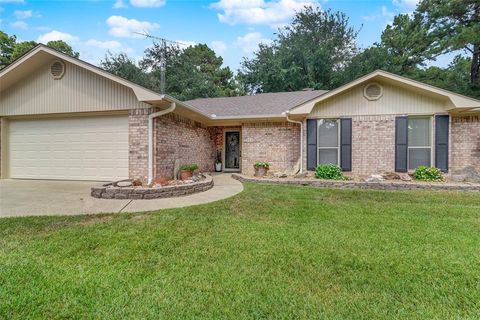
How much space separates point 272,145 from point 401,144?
4.40 m

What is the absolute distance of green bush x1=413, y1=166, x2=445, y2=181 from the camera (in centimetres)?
800

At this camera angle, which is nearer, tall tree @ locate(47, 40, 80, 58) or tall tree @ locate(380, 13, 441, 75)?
tall tree @ locate(380, 13, 441, 75)

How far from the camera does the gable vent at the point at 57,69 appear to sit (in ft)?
26.2

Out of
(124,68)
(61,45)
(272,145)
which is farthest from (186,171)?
(61,45)

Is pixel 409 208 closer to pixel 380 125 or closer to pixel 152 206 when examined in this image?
pixel 380 125

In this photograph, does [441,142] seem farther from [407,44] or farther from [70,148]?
[407,44]

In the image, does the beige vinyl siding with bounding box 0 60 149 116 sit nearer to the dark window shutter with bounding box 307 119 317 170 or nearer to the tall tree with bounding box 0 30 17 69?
the dark window shutter with bounding box 307 119 317 170

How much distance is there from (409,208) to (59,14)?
1310 centimetres

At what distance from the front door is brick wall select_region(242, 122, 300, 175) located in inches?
60.5

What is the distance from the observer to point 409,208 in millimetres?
5293

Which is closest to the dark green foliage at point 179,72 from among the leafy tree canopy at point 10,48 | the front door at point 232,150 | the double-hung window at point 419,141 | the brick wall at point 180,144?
the leafy tree canopy at point 10,48

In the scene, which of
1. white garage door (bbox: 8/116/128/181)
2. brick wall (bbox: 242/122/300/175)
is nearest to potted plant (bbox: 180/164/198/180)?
white garage door (bbox: 8/116/128/181)

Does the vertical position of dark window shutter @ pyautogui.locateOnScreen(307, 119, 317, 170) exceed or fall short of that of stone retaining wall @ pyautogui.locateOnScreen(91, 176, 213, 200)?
it exceeds it

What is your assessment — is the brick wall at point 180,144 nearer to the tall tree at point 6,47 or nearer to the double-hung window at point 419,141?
the double-hung window at point 419,141
